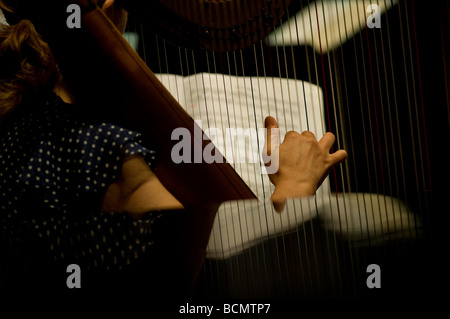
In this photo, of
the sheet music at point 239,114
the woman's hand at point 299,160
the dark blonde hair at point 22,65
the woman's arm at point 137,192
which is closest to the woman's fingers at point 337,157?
the woman's hand at point 299,160

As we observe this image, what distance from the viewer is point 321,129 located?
5.32ft

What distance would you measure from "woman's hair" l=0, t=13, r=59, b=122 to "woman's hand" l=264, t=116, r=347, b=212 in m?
0.60

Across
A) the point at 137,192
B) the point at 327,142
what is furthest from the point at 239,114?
the point at 137,192

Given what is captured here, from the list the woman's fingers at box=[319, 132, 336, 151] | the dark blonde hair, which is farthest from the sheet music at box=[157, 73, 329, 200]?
the dark blonde hair

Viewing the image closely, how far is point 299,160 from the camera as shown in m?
1.12

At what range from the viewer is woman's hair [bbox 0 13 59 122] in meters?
1.09

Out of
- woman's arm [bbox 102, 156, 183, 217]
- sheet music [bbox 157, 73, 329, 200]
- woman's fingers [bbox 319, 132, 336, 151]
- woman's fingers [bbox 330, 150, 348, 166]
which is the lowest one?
woman's arm [bbox 102, 156, 183, 217]

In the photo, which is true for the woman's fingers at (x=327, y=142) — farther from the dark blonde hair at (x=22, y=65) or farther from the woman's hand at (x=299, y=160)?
the dark blonde hair at (x=22, y=65)

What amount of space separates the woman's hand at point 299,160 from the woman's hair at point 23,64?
0.60 meters

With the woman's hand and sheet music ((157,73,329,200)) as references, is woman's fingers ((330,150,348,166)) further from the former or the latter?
sheet music ((157,73,329,200))

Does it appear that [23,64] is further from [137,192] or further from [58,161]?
[137,192]

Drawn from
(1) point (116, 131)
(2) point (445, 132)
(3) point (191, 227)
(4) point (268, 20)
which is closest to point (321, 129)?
(2) point (445, 132)

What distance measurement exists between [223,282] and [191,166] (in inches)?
19.6
